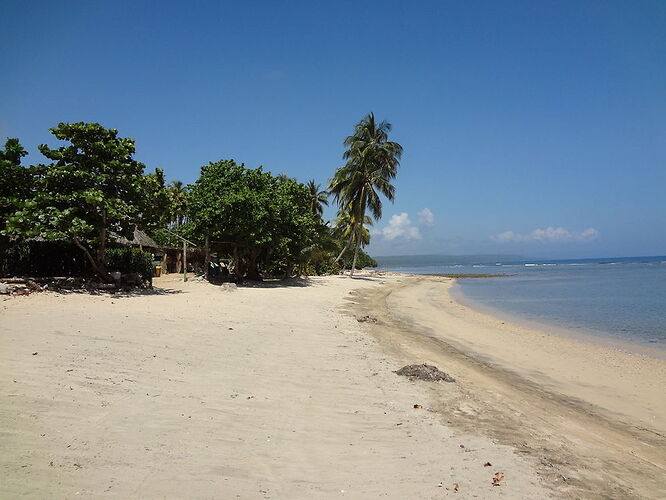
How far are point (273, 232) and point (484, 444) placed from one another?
20467 millimetres

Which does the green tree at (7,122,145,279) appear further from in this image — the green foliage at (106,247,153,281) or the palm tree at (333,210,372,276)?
the palm tree at (333,210,372,276)

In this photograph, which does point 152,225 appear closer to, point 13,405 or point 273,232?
point 273,232

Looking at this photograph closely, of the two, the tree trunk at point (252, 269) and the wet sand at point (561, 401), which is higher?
the tree trunk at point (252, 269)

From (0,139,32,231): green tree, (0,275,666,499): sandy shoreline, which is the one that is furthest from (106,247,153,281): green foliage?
(0,275,666,499): sandy shoreline

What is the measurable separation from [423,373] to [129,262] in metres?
16.4

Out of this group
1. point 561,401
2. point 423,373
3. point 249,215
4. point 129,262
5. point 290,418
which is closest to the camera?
point 290,418

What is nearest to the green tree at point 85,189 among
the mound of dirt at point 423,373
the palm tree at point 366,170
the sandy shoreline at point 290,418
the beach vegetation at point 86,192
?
the beach vegetation at point 86,192

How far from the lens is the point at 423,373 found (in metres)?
7.29

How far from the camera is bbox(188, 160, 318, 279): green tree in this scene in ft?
74.3

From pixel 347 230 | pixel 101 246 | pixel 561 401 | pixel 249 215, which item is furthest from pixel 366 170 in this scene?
pixel 561 401

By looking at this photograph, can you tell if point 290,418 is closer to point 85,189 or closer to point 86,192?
point 86,192

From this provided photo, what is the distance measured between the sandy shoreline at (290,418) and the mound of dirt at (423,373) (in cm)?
23

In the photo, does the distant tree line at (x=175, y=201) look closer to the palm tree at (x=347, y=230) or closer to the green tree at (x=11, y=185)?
the green tree at (x=11, y=185)

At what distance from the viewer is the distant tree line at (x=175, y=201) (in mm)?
14539
